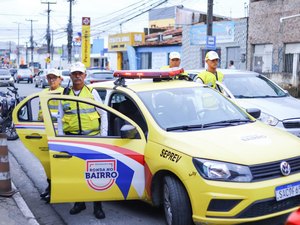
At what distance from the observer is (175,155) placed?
4.39 meters

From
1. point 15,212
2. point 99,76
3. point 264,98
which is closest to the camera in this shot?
point 15,212

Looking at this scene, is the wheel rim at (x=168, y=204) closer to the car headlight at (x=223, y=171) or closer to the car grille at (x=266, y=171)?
the car headlight at (x=223, y=171)

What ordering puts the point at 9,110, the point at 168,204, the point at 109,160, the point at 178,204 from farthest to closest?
the point at 9,110 → the point at 109,160 → the point at 168,204 → the point at 178,204

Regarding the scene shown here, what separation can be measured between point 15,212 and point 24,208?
0.50 feet

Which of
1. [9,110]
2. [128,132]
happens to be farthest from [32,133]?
[9,110]

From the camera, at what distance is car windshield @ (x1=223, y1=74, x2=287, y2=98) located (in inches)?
348

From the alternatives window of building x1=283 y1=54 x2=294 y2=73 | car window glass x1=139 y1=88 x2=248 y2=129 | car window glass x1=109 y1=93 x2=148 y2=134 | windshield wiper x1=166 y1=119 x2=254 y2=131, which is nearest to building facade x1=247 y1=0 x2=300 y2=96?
window of building x1=283 y1=54 x2=294 y2=73

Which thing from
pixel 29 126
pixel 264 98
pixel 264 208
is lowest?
pixel 264 208

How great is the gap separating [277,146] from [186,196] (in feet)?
3.41

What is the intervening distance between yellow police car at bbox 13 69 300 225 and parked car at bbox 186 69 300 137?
196cm

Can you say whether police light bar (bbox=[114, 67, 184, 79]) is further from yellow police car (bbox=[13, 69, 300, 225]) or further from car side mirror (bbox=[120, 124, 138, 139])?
car side mirror (bbox=[120, 124, 138, 139])

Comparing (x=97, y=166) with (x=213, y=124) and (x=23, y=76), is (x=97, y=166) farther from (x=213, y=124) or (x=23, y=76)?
(x=23, y=76)

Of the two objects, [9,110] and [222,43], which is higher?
[222,43]

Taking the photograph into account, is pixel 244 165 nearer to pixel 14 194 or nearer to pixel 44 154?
pixel 44 154
